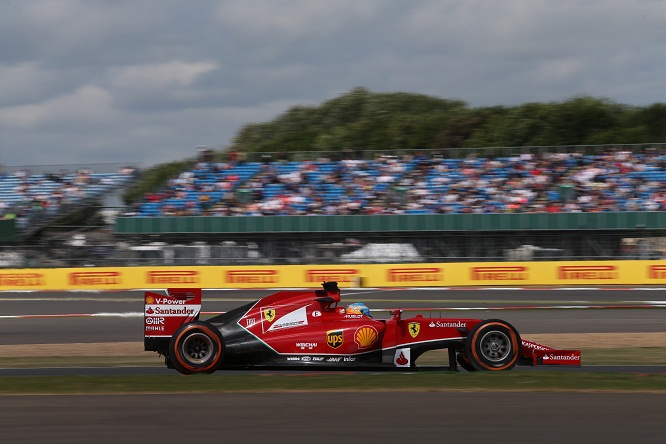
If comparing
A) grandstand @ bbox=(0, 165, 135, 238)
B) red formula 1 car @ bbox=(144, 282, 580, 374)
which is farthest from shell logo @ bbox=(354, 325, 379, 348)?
grandstand @ bbox=(0, 165, 135, 238)

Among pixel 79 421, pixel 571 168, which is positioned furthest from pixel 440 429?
pixel 571 168

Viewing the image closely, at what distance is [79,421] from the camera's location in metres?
7.79

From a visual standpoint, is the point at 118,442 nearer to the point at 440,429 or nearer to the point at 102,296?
the point at 440,429

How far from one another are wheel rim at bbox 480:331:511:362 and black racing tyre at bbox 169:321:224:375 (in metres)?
3.15

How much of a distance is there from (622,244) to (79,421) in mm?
24974

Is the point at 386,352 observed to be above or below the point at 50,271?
below

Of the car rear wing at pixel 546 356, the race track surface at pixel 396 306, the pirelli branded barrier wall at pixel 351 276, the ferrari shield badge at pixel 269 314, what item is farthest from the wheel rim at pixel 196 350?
A: the pirelli branded barrier wall at pixel 351 276

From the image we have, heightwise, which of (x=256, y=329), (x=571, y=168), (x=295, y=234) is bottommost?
(x=256, y=329)

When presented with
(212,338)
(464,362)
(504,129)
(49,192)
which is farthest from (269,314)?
(504,129)

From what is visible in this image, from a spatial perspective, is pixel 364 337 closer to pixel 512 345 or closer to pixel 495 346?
pixel 495 346

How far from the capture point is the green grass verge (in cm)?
927

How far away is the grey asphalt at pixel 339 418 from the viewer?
7.12m

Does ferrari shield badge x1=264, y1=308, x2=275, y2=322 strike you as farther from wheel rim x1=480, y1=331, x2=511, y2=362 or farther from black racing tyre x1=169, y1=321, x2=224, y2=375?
wheel rim x1=480, y1=331, x2=511, y2=362

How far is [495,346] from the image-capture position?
10453mm
